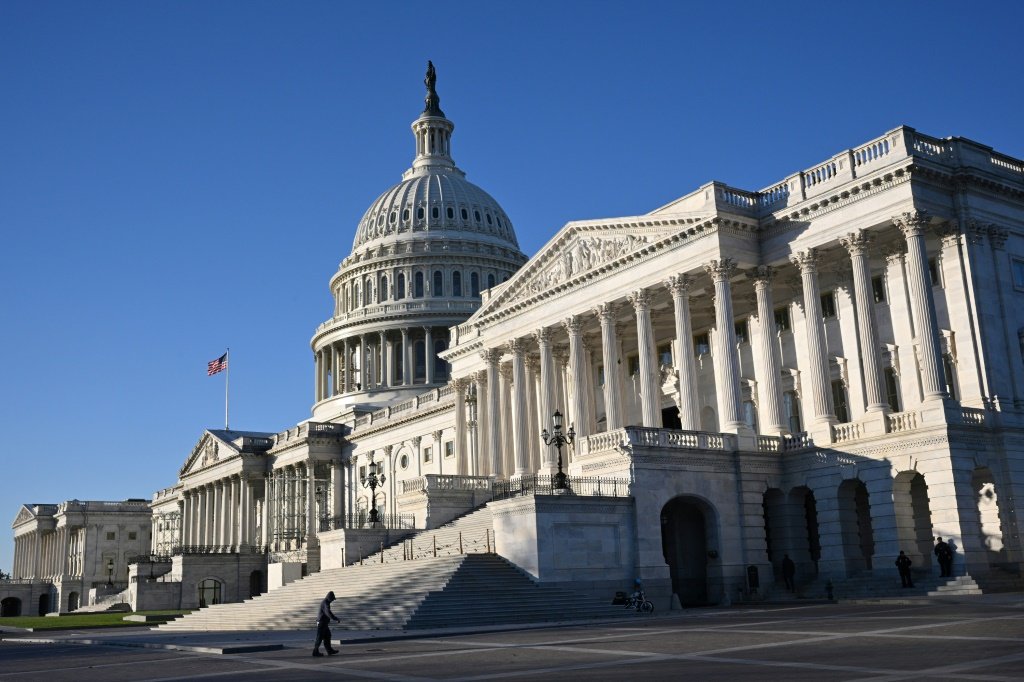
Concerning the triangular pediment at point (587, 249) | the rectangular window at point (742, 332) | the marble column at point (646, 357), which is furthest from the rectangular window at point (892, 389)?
the marble column at point (646, 357)

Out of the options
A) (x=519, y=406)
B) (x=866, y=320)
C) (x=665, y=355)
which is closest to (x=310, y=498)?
(x=519, y=406)

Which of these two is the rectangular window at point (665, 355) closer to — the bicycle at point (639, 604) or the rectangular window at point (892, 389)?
the rectangular window at point (892, 389)

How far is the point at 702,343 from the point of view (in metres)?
63.7

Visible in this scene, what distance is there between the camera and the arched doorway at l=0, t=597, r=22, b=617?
15059 cm

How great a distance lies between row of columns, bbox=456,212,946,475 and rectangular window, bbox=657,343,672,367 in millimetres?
1775

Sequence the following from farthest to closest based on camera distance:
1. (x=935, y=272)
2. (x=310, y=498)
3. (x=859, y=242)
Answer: (x=310, y=498)
(x=935, y=272)
(x=859, y=242)

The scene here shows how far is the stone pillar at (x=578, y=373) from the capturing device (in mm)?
62250

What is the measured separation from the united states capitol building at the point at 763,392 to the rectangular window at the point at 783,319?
0.11m

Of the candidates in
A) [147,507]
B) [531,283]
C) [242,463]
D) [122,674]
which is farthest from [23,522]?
[122,674]

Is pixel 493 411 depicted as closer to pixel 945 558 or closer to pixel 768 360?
pixel 768 360

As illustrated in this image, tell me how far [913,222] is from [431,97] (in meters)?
119

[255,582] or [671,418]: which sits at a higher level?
[671,418]

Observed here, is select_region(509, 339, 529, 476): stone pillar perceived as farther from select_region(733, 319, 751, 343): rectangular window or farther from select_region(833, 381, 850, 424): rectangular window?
select_region(833, 381, 850, 424): rectangular window

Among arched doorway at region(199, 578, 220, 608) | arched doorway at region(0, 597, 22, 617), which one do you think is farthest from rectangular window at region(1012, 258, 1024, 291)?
arched doorway at region(0, 597, 22, 617)
